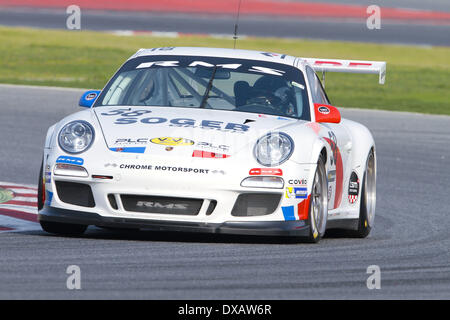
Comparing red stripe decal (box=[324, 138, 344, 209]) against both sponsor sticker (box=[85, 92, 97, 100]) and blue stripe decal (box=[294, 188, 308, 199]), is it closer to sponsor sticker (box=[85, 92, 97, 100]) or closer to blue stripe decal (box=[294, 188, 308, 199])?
blue stripe decal (box=[294, 188, 308, 199])

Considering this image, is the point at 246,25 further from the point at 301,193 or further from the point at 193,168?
the point at 193,168

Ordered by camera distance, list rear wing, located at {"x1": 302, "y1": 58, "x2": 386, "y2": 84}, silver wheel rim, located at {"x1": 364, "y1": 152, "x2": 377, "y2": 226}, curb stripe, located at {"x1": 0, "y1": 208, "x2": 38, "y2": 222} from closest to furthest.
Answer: curb stripe, located at {"x1": 0, "y1": 208, "x2": 38, "y2": 222}
silver wheel rim, located at {"x1": 364, "y1": 152, "x2": 377, "y2": 226}
rear wing, located at {"x1": 302, "y1": 58, "x2": 386, "y2": 84}

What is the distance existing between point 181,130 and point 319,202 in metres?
1.08

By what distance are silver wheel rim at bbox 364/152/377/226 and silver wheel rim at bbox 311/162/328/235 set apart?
3.79 feet

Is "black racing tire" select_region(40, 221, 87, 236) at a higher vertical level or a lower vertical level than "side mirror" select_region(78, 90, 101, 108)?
lower

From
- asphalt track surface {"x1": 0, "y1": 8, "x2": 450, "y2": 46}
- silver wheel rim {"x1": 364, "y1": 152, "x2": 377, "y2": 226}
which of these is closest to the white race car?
silver wheel rim {"x1": 364, "y1": 152, "x2": 377, "y2": 226}

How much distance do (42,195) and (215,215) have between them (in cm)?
117

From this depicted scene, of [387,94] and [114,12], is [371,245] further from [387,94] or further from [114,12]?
[114,12]

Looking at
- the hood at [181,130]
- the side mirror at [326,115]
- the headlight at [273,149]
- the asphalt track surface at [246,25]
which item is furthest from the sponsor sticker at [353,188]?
the asphalt track surface at [246,25]

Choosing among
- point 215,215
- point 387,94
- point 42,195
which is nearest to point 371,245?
point 215,215

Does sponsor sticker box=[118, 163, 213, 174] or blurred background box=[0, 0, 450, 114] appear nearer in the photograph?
sponsor sticker box=[118, 163, 213, 174]

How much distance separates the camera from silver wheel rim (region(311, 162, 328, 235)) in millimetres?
7484

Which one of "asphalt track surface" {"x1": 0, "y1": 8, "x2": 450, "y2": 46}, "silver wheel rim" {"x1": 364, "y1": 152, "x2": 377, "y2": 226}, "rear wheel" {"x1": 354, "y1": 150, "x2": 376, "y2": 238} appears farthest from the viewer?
"asphalt track surface" {"x1": 0, "y1": 8, "x2": 450, "y2": 46}

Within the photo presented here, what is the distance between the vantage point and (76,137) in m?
7.32
